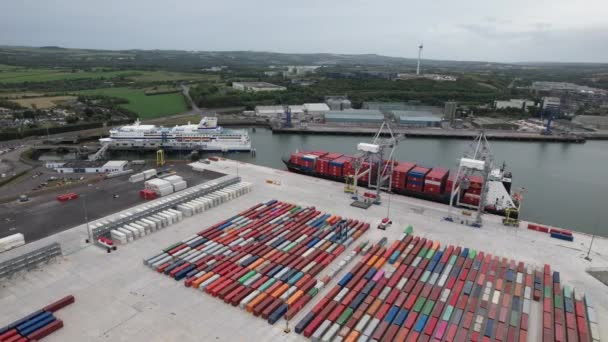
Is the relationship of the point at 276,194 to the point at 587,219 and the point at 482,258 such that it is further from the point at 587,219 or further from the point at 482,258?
the point at 587,219

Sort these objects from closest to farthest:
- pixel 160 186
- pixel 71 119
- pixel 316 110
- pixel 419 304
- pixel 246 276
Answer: pixel 419 304
pixel 246 276
pixel 160 186
pixel 71 119
pixel 316 110

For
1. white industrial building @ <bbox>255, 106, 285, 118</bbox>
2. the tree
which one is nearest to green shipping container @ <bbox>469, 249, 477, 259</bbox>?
white industrial building @ <bbox>255, 106, 285, 118</bbox>

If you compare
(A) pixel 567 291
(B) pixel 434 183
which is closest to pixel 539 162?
(B) pixel 434 183

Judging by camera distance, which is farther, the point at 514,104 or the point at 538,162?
the point at 514,104

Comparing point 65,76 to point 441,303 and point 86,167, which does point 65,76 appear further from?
point 441,303

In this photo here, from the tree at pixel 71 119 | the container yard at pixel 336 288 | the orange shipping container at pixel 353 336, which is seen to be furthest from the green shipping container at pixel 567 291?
the tree at pixel 71 119

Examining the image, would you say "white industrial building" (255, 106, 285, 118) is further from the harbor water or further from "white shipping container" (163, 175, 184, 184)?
"white shipping container" (163, 175, 184, 184)

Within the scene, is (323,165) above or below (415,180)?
below
